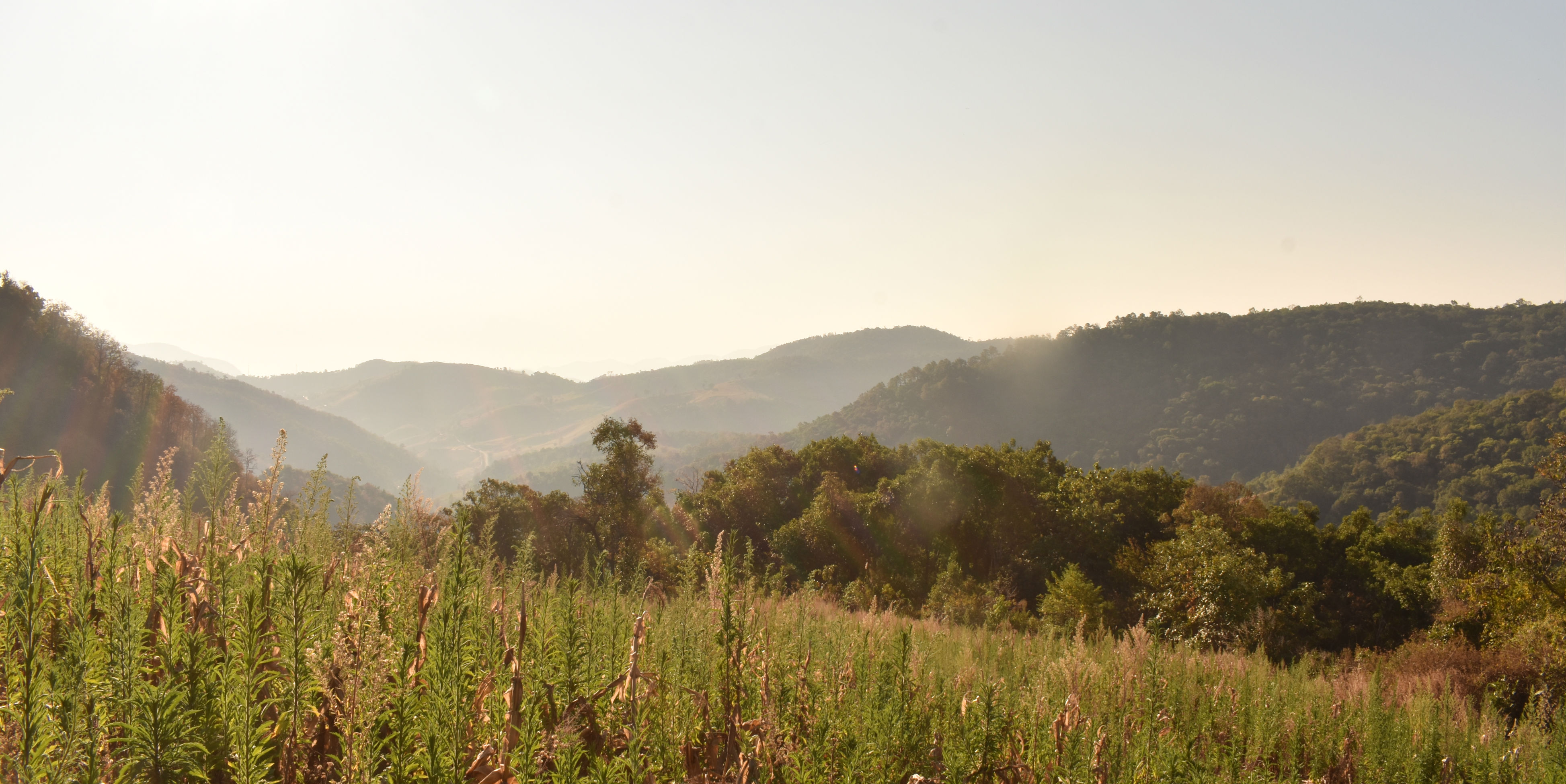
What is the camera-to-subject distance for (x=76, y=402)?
47.4 m

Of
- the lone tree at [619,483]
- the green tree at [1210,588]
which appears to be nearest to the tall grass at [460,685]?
the green tree at [1210,588]

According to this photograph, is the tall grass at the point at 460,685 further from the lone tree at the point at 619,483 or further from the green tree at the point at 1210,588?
the lone tree at the point at 619,483

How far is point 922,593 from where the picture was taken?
2233 cm

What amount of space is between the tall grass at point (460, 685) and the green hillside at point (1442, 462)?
52.6 metres

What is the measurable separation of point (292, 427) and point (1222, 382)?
168 m

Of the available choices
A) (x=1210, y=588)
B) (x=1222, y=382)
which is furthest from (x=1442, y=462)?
(x=1210, y=588)

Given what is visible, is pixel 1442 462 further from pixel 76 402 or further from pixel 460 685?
pixel 76 402

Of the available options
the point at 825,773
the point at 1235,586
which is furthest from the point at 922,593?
the point at 825,773

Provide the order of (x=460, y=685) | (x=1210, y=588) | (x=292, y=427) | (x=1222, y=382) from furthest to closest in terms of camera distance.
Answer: (x=292, y=427) < (x=1222, y=382) < (x=1210, y=588) < (x=460, y=685)

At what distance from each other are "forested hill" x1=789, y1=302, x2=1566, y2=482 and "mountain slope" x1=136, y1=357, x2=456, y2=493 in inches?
4818

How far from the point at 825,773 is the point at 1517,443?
63.7 metres

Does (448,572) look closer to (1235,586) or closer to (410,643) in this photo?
(410,643)

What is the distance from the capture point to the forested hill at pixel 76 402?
146 feet

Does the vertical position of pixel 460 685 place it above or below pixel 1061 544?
above
